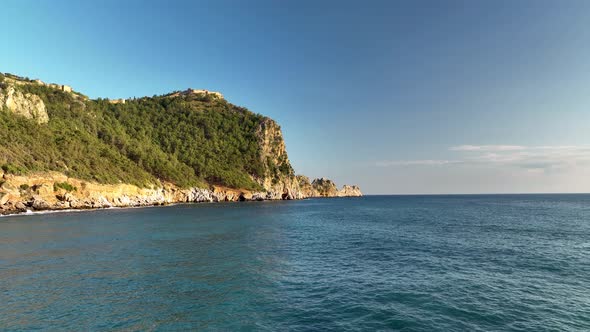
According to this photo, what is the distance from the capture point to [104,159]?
370 ft

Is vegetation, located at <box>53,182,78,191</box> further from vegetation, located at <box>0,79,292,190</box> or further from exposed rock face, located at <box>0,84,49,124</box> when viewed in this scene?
exposed rock face, located at <box>0,84,49,124</box>

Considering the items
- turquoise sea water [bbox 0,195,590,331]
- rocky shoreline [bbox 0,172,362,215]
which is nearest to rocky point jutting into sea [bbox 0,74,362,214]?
rocky shoreline [bbox 0,172,362,215]

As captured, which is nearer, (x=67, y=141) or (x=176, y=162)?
(x=67, y=141)

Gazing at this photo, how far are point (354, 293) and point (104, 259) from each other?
949 inches

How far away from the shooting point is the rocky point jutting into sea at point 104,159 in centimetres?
8194

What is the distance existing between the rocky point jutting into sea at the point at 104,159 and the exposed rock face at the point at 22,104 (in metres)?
0.28

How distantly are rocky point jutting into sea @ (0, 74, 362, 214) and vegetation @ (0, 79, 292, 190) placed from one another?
319 millimetres

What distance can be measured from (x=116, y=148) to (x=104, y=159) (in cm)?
2411

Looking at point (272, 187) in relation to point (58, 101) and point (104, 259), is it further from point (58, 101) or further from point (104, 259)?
point (104, 259)

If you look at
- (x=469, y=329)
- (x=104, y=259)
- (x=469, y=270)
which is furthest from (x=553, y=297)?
(x=104, y=259)

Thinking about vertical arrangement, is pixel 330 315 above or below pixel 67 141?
below

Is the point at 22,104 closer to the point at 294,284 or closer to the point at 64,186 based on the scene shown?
the point at 64,186

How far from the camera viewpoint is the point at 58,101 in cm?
13862

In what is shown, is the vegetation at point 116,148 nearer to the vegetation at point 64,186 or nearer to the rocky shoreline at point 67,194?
the rocky shoreline at point 67,194
